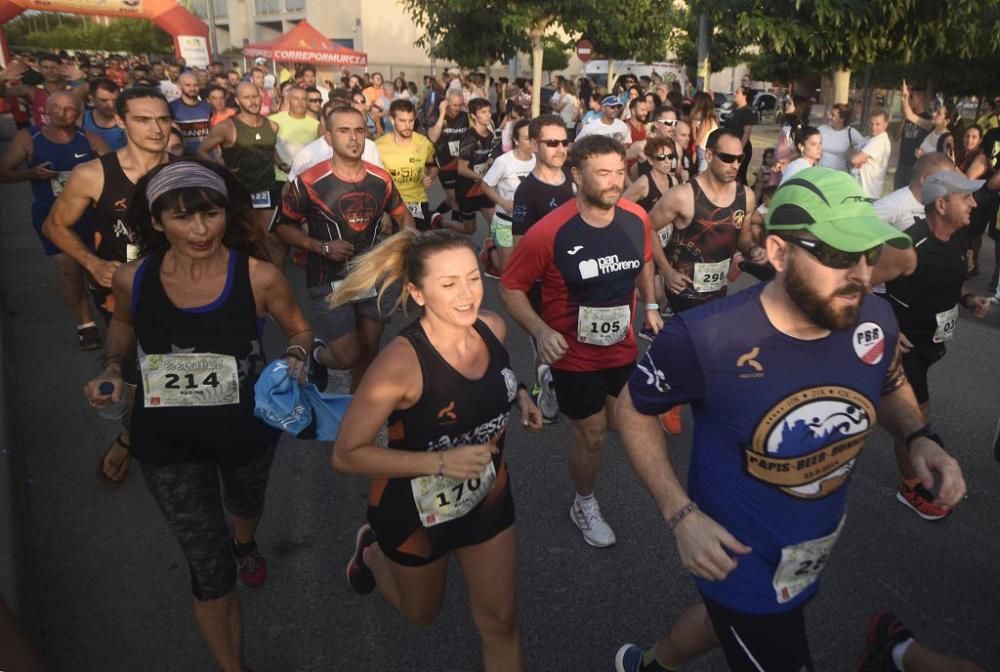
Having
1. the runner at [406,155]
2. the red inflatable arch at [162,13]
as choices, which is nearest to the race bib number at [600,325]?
the runner at [406,155]

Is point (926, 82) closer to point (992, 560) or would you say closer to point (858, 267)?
A: point (992, 560)

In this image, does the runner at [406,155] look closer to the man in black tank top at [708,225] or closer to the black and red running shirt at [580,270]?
the man in black tank top at [708,225]

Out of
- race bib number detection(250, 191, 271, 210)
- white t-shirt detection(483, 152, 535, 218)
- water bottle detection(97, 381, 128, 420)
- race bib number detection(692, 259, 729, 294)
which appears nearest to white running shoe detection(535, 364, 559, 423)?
race bib number detection(692, 259, 729, 294)

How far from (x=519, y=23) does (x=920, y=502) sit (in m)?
16.1

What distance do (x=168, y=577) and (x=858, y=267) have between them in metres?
3.31

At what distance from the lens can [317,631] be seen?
3.14m

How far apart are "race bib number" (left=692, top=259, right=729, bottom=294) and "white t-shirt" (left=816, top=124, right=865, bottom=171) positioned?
5.43 m

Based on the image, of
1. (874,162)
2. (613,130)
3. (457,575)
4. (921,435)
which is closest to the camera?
(921,435)

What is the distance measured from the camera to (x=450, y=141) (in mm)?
10891

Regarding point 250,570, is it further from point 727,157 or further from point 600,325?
point 727,157

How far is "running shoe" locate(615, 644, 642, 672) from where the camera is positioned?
2729 millimetres

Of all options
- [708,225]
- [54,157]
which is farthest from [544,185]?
[54,157]

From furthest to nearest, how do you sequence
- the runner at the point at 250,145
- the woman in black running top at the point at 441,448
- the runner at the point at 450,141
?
the runner at the point at 450,141, the runner at the point at 250,145, the woman in black running top at the point at 441,448

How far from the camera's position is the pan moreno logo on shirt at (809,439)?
77.4 inches
